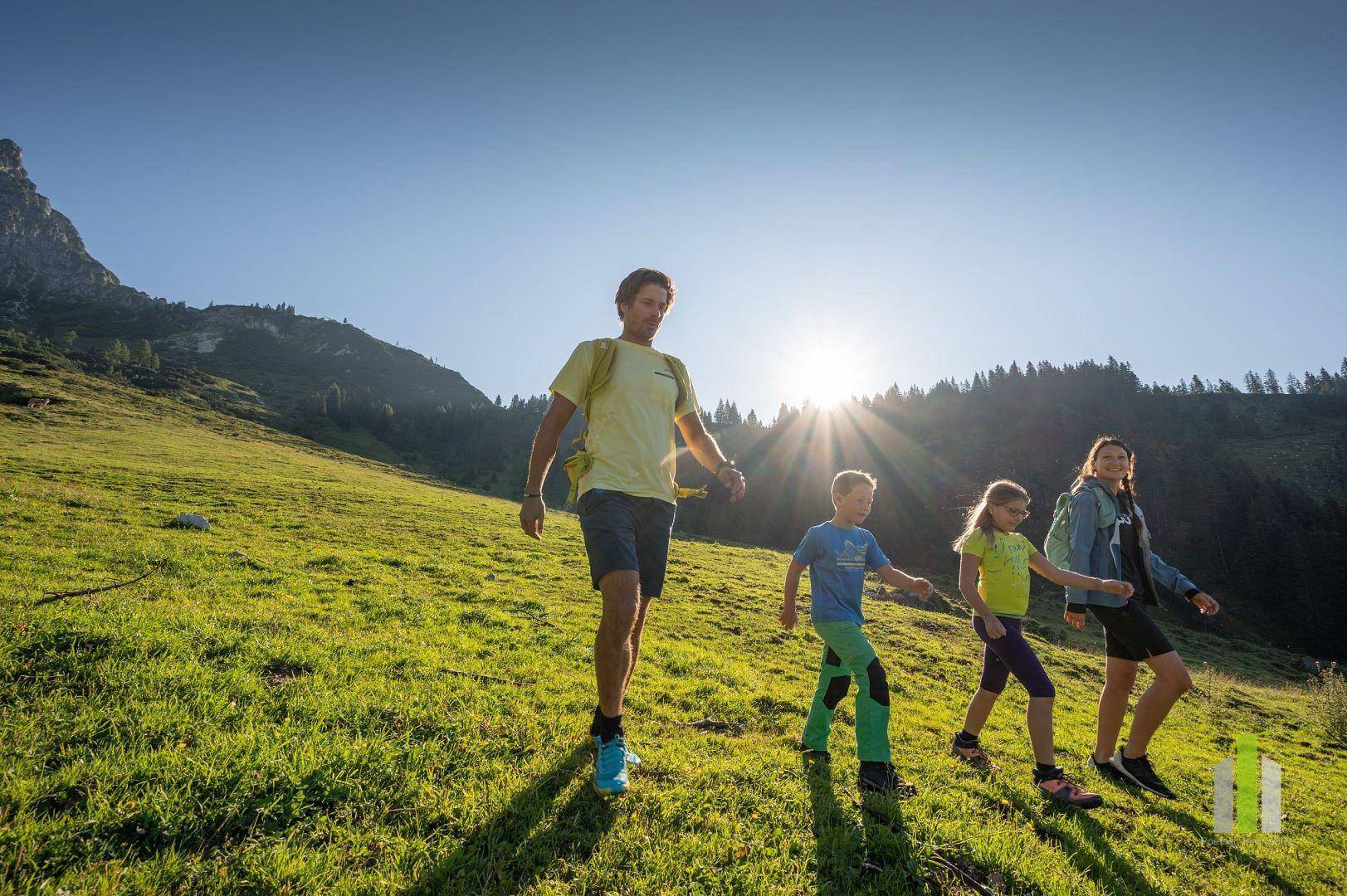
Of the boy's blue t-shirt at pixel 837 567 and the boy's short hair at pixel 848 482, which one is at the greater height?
the boy's short hair at pixel 848 482

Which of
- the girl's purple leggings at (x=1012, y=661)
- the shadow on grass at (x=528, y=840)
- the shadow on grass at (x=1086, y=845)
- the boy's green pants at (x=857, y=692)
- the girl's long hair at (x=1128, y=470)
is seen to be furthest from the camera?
the girl's long hair at (x=1128, y=470)

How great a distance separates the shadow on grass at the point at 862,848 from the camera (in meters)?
2.93

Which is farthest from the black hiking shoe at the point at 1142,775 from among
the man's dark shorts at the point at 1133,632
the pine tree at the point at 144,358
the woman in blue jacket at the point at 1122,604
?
the pine tree at the point at 144,358

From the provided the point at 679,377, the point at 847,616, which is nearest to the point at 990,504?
the point at 847,616

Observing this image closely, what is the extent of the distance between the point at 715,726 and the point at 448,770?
9.47 feet

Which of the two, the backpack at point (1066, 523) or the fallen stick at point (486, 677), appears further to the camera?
the fallen stick at point (486, 677)

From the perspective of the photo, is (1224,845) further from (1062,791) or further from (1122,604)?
(1122,604)

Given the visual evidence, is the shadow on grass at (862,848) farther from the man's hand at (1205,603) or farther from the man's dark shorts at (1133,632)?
the man's hand at (1205,603)

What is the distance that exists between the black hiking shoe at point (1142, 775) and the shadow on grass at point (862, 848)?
11.5 ft

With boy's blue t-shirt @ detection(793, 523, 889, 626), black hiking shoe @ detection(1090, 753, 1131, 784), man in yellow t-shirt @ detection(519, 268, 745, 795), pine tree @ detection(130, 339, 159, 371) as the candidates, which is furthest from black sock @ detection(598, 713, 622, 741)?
pine tree @ detection(130, 339, 159, 371)

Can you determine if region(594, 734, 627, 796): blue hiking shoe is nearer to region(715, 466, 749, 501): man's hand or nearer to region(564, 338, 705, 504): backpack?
region(564, 338, 705, 504): backpack

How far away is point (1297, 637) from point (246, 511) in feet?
345

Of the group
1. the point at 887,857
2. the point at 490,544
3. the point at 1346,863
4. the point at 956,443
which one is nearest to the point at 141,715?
the point at 887,857

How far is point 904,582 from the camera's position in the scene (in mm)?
4793
